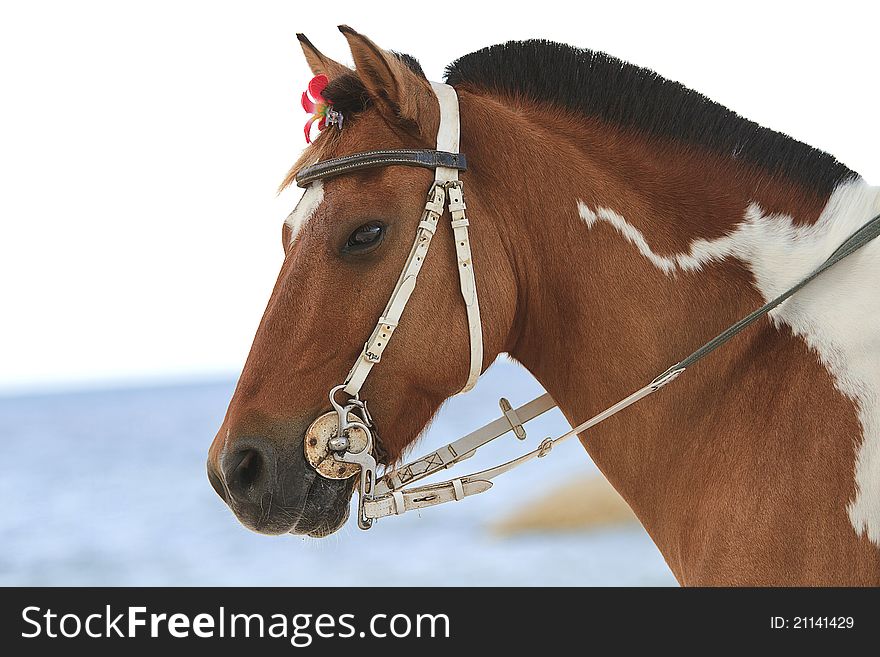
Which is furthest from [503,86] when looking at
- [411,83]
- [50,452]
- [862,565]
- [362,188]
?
[50,452]

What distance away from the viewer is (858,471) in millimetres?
1582

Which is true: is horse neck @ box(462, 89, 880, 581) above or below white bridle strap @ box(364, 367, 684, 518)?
above

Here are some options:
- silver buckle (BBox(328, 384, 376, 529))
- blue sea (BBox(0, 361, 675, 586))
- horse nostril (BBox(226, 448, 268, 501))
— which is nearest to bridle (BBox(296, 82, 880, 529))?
silver buckle (BBox(328, 384, 376, 529))

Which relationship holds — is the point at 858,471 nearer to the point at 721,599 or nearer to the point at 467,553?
the point at 721,599

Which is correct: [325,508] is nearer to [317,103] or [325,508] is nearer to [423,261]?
[423,261]

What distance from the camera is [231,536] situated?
33.7ft

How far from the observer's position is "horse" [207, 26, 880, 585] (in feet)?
5.40

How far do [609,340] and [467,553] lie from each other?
283 inches

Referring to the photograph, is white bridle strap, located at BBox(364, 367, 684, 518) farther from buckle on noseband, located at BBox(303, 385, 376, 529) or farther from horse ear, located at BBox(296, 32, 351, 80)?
horse ear, located at BBox(296, 32, 351, 80)

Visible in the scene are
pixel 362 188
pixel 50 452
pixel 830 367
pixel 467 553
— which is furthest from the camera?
pixel 50 452

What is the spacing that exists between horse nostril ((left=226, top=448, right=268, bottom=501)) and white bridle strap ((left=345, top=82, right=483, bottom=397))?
9.6 inches

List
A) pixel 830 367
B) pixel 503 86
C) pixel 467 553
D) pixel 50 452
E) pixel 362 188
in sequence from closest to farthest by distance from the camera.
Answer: pixel 830 367, pixel 362 188, pixel 503 86, pixel 467 553, pixel 50 452

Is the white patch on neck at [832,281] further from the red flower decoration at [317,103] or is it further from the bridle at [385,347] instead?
the red flower decoration at [317,103]

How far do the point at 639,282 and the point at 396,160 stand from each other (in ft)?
2.12
